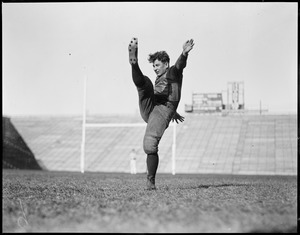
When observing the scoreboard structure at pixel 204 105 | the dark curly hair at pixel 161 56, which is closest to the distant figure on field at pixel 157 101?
the dark curly hair at pixel 161 56

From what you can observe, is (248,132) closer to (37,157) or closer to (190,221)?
(37,157)

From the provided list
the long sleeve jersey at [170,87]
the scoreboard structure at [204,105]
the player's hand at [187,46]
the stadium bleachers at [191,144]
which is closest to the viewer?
the player's hand at [187,46]

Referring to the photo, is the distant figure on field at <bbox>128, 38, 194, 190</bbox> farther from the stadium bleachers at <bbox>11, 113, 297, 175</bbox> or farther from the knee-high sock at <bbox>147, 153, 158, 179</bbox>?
the stadium bleachers at <bbox>11, 113, 297, 175</bbox>

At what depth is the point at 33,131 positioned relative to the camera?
31250 millimetres

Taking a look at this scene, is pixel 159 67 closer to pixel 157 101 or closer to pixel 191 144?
pixel 157 101

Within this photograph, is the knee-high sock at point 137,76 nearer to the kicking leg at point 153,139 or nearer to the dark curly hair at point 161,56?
the kicking leg at point 153,139

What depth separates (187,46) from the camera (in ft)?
14.6

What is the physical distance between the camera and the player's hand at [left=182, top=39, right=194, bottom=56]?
14.6 ft

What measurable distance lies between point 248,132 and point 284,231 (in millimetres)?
26192

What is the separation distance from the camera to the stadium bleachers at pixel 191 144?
23.5 m

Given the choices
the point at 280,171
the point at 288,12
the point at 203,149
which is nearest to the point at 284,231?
the point at 288,12

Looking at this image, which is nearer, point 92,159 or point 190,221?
point 190,221

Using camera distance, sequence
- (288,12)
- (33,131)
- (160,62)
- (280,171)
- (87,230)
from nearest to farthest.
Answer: (87,230)
(288,12)
(160,62)
(280,171)
(33,131)

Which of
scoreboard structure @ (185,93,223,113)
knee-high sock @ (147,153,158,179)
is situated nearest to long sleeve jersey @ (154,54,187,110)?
knee-high sock @ (147,153,158,179)
